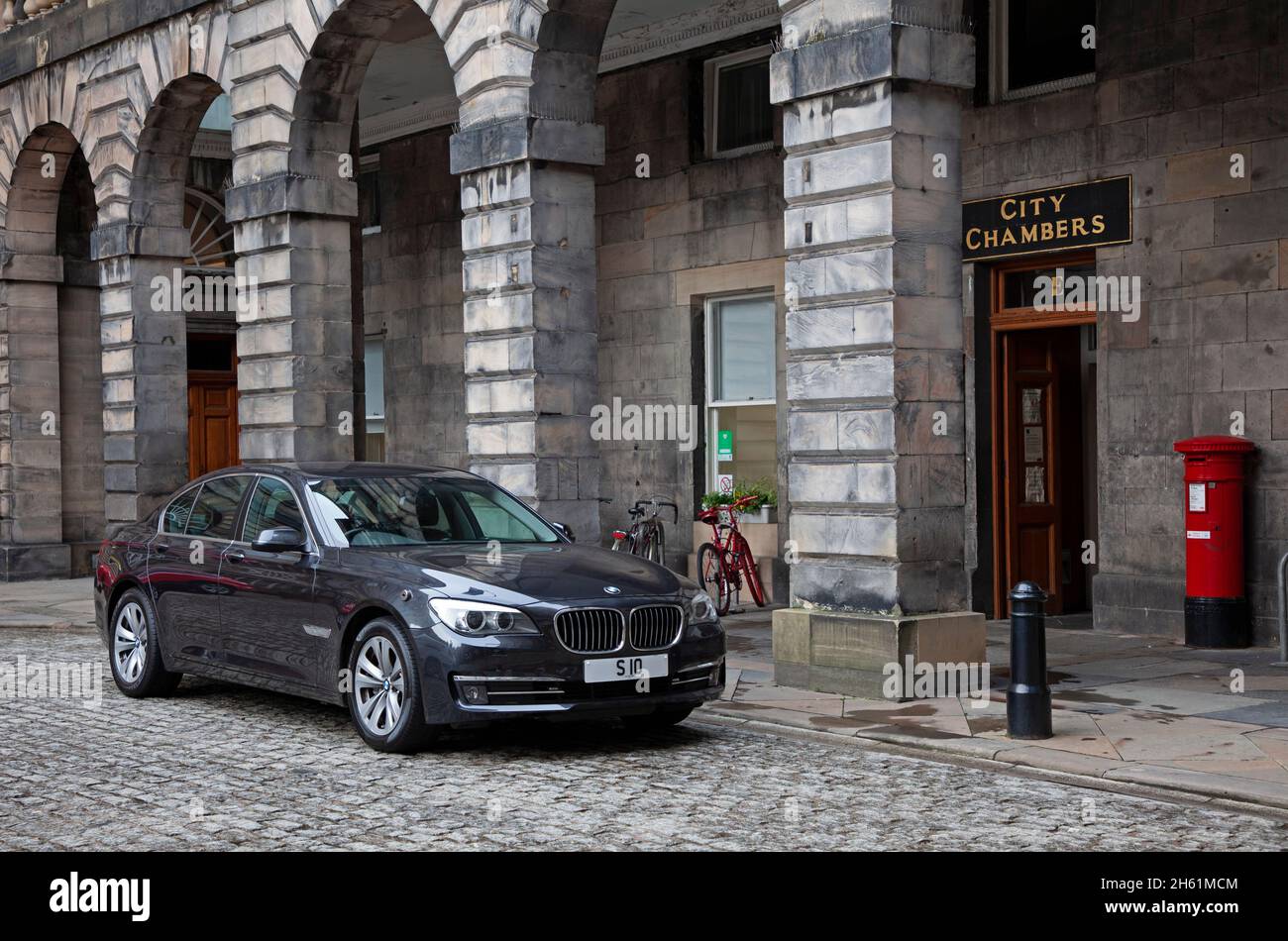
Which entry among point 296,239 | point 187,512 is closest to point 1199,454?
point 187,512

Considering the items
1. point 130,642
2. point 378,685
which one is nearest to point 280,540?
point 378,685

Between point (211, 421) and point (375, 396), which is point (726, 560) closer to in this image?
point (375, 396)

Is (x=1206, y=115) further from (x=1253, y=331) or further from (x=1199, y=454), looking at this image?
(x=1199, y=454)

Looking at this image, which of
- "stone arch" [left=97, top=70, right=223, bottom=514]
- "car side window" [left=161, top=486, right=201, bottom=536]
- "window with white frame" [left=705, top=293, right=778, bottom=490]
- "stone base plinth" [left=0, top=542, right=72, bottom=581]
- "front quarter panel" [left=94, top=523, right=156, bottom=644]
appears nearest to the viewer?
"car side window" [left=161, top=486, right=201, bottom=536]

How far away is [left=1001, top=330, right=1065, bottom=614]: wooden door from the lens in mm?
15633

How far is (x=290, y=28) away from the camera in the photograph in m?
17.2

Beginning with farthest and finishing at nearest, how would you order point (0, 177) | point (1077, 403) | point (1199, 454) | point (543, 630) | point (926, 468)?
1. point (0, 177)
2. point (1077, 403)
3. point (1199, 454)
4. point (926, 468)
5. point (543, 630)

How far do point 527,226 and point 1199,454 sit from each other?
19.1 ft

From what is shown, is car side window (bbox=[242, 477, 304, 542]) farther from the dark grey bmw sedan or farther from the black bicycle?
the black bicycle

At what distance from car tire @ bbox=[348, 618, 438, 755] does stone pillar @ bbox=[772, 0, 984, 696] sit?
3415 mm

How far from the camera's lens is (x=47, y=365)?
76.3ft

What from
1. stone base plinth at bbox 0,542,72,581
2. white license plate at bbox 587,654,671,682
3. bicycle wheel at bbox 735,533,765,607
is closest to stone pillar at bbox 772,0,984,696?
white license plate at bbox 587,654,671,682

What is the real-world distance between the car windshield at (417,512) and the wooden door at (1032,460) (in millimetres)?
6440

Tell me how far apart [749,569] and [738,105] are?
499cm
